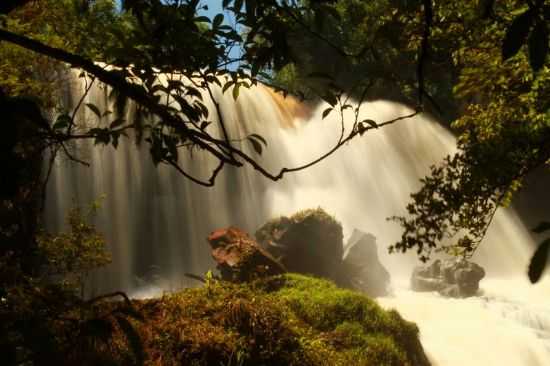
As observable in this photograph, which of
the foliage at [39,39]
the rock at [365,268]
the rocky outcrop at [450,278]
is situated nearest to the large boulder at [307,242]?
the rock at [365,268]

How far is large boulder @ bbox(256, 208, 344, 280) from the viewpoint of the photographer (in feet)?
35.3

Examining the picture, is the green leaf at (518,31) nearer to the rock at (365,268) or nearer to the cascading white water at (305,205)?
the cascading white water at (305,205)

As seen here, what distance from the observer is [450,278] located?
12875 millimetres

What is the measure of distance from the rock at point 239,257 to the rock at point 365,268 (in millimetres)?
3743

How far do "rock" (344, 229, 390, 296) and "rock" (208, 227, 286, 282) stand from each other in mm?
3743

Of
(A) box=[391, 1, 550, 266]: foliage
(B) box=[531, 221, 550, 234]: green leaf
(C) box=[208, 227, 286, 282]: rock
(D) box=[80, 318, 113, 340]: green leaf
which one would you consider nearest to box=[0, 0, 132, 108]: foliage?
(A) box=[391, 1, 550, 266]: foliage

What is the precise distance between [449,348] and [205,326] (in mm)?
5211

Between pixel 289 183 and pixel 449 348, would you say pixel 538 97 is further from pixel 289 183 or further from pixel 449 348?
pixel 289 183

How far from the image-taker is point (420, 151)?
60.2ft

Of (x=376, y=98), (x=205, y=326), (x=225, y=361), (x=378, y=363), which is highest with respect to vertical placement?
(x=376, y=98)

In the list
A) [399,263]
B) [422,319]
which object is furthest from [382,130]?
[422,319]

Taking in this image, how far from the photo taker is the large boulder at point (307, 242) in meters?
10.8

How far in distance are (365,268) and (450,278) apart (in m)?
2.50

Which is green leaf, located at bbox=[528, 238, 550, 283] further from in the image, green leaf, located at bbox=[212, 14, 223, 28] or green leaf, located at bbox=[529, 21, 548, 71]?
green leaf, located at bbox=[212, 14, 223, 28]
